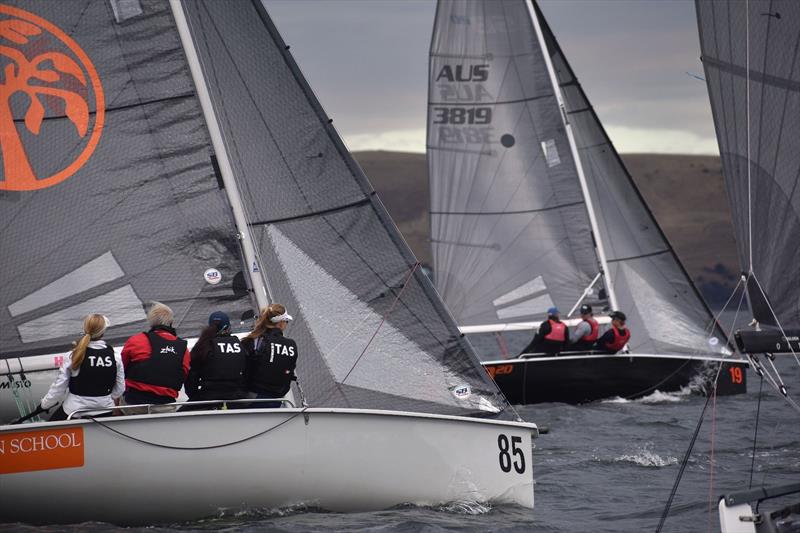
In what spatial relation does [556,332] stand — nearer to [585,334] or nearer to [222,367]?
[585,334]

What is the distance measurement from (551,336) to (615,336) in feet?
2.60

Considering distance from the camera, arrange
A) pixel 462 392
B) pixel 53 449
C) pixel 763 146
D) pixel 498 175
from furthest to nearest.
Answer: pixel 498 175 < pixel 462 392 < pixel 53 449 < pixel 763 146

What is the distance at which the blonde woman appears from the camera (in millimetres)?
8391

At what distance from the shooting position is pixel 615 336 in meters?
17.0

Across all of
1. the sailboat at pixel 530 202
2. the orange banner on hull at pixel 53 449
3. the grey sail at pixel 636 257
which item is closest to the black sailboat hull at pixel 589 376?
the grey sail at pixel 636 257

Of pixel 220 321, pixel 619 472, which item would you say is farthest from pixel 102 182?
pixel 619 472

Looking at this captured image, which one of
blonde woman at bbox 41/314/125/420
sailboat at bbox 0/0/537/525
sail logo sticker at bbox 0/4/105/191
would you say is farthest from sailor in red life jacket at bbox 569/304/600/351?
blonde woman at bbox 41/314/125/420

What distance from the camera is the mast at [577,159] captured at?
62.1 feet

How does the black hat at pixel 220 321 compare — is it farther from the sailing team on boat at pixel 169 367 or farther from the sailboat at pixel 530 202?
the sailboat at pixel 530 202

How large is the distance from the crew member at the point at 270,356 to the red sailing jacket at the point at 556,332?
8399 mm

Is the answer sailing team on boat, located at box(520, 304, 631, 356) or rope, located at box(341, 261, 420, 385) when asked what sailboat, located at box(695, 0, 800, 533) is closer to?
rope, located at box(341, 261, 420, 385)

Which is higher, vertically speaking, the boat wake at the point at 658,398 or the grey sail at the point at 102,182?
the grey sail at the point at 102,182

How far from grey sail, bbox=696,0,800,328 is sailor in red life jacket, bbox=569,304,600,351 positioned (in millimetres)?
9230

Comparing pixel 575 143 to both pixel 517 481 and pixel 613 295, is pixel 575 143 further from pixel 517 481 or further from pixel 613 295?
pixel 517 481
